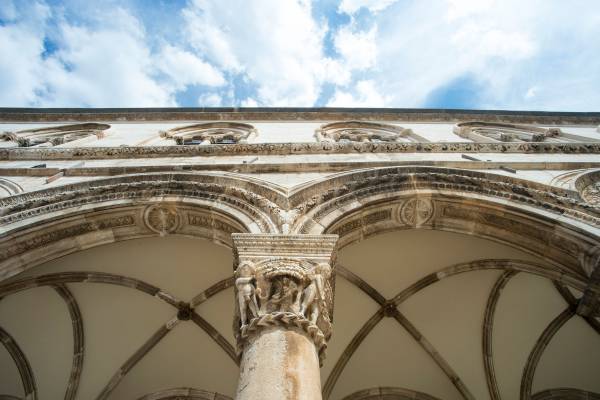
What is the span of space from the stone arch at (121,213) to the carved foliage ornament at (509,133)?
7508mm

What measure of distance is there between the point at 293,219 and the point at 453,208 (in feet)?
8.04

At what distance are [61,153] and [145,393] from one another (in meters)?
5.30

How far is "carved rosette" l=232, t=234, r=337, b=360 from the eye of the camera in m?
3.68

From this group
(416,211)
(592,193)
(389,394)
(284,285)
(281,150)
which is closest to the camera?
(284,285)

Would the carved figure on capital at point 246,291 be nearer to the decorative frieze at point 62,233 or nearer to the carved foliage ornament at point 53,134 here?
the decorative frieze at point 62,233

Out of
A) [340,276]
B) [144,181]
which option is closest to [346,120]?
[340,276]

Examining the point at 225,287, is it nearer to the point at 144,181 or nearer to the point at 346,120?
the point at 144,181

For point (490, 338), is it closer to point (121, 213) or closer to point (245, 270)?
point (245, 270)

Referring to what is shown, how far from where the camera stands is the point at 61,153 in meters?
8.16

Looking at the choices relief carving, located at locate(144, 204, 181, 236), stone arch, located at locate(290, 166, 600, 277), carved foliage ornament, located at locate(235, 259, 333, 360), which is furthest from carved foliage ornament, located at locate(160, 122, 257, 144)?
carved foliage ornament, located at locate(235, 259, 333, 360)

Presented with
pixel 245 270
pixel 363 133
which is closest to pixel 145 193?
pixel 245 270

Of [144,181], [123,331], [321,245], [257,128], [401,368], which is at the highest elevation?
[257,128]

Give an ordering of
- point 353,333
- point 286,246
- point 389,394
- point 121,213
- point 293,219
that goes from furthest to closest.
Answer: point 389,394 < point 353,333 < point 121,213 < point 293,219 < point 286,246

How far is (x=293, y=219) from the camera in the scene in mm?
5273
